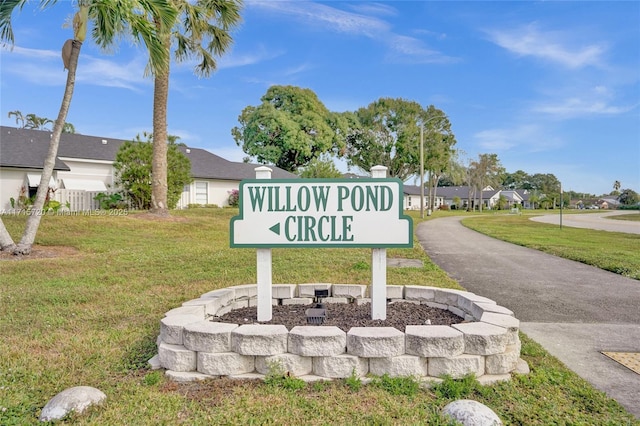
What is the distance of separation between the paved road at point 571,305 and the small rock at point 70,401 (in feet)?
12.1

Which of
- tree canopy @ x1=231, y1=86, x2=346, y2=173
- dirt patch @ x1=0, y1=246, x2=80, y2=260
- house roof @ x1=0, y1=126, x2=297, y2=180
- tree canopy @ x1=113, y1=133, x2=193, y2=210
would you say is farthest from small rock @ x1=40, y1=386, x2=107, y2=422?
tree canopy @ x1=231, y1=86, x2=346, y2=173

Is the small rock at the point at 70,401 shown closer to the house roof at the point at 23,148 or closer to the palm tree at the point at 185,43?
the palm tree at the point at 185,43

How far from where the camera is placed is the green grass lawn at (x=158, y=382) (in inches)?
98.9

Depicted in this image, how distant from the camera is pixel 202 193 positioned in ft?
89.2

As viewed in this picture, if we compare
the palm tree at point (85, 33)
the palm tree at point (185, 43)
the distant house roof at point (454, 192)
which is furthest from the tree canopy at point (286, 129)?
the distant house roof at point (454, 192)

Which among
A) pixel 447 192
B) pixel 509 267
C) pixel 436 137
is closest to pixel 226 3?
pixel 509 267

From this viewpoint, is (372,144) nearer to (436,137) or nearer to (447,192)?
(436,137)

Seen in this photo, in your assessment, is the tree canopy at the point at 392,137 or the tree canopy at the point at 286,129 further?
the tree canopy at the point at 392,137

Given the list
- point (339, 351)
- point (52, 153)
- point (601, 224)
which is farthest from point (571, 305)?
point (601, 224)

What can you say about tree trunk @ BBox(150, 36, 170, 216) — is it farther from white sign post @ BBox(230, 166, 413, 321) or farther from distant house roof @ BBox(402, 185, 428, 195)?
distant house roof @ BBox(402, 185, 428, 195)

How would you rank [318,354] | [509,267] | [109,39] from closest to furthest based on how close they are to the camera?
[318,354], [509,267], [109,39]

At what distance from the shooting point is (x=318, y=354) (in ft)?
9.71

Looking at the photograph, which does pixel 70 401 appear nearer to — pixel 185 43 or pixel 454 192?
pixel 185 43

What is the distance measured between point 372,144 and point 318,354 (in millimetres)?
40631
